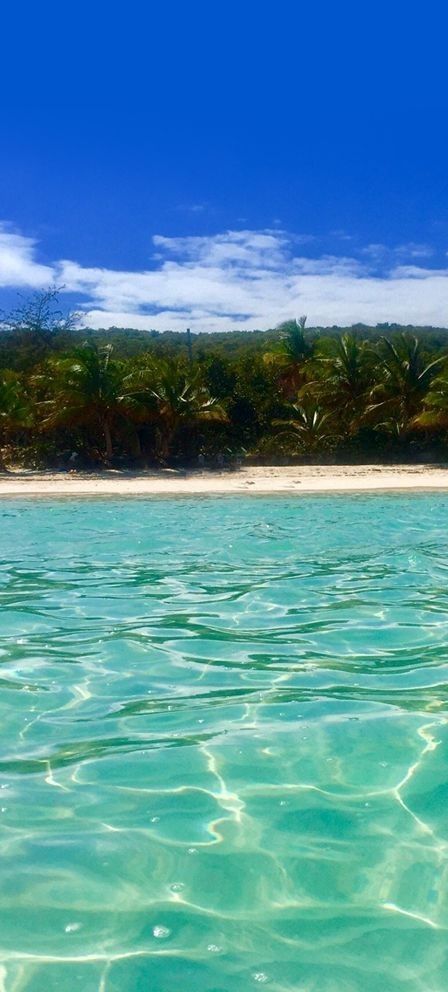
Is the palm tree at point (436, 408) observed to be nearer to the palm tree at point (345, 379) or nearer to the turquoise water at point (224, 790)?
the palm tree at point (345, 379)

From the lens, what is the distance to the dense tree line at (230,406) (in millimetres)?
26297

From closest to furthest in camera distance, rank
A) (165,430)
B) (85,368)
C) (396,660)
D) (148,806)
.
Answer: (148,806)
(396,660)
(85,368)
(165,430)

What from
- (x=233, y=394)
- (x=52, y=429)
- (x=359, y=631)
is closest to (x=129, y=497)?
(x=52, y=429)

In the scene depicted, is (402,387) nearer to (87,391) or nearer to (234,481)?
(234,481)

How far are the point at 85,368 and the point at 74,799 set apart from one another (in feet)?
75.5

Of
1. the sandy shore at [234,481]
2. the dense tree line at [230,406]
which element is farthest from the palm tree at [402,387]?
the sandy shore at [234,481]

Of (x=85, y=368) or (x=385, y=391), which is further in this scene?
(x=385, y=391)

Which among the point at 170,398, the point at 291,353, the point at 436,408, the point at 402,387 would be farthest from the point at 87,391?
the point at 436,408

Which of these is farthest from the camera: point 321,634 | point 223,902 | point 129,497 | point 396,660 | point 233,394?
point 233,394

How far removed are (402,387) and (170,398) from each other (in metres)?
7.92

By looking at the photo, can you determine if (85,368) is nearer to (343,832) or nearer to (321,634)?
(321,634)

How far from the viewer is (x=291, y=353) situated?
3128 centimetres

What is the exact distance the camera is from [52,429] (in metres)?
27.8

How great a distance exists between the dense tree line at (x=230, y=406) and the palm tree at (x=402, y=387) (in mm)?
35
